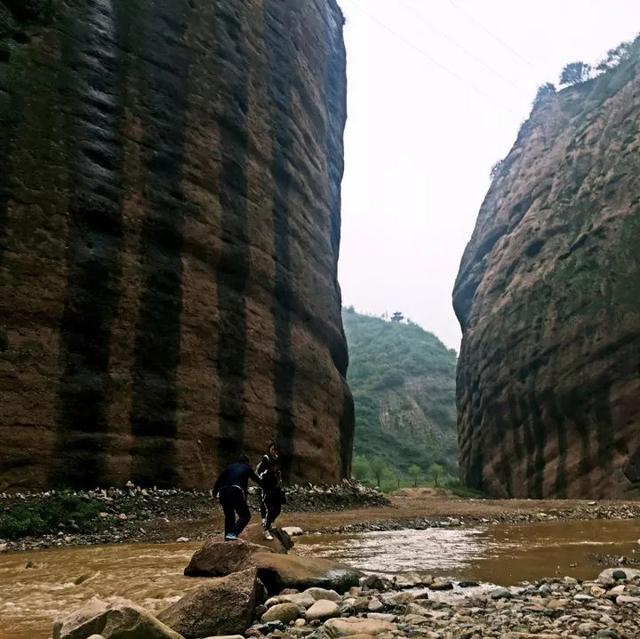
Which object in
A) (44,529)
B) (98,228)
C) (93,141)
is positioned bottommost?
(44,529)

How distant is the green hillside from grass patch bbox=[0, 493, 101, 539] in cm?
4540

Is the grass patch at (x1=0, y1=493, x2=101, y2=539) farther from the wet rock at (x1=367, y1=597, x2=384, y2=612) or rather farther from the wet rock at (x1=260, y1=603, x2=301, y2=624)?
the wet rock at (x1=367, y1=597, x2=384, y2=612)

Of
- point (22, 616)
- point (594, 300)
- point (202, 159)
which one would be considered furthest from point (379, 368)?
point (22, 616)

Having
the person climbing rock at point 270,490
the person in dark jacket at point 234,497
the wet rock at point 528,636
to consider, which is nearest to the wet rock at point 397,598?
the wet rock at point 528,636


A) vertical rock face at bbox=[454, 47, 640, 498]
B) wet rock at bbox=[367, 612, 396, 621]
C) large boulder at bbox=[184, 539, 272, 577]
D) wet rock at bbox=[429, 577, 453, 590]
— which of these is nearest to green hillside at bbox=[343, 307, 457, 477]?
vertical rock face at bbox=[454, 47, 640, 498]

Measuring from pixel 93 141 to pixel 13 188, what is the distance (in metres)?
2.86

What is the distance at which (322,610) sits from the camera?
5.20m

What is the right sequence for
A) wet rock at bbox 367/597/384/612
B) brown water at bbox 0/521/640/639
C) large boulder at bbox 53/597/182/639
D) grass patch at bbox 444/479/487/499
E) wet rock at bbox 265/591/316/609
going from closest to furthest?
large boulder at bbox 53/597/182/639
wet rock at bbox 367/597/384/612
wet rock at bbox 265/591/316/609
brown water at bbox 0/521/640/639
grass patch at bbox 444/479/487/499

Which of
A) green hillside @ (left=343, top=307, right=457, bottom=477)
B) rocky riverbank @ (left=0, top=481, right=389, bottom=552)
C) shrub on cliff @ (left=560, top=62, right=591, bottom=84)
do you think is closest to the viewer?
rocky riverbank @ (left=0, top=481, right=389, bottom=552)

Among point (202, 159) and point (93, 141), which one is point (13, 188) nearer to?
point (93, 141)

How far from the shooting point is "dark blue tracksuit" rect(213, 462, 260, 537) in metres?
8.98

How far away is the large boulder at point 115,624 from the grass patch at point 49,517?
8333 millimetres

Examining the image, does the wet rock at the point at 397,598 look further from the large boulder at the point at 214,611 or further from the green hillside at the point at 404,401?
the green hillside at the point at 404,401

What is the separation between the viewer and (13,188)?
1508 centimetres
